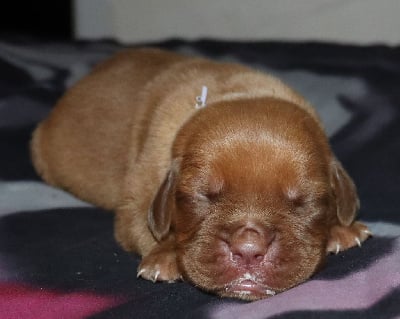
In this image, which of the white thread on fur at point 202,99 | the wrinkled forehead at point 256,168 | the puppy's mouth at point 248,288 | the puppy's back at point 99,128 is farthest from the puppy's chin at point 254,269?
the puppy's back at point 99,128

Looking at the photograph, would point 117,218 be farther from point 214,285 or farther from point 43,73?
point 43,73

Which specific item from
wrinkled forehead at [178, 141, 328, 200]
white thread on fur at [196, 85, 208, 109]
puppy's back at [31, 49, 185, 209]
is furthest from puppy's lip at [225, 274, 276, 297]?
puppy's back at [31, 49, 185, 209]

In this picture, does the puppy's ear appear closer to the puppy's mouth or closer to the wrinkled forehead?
the wrinkled forehead

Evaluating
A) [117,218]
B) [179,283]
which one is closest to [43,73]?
[117,218]

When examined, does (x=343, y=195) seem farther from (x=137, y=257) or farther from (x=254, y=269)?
(x=137, y=257)

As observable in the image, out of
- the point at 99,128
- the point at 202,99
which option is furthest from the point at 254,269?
the point at 99,128
